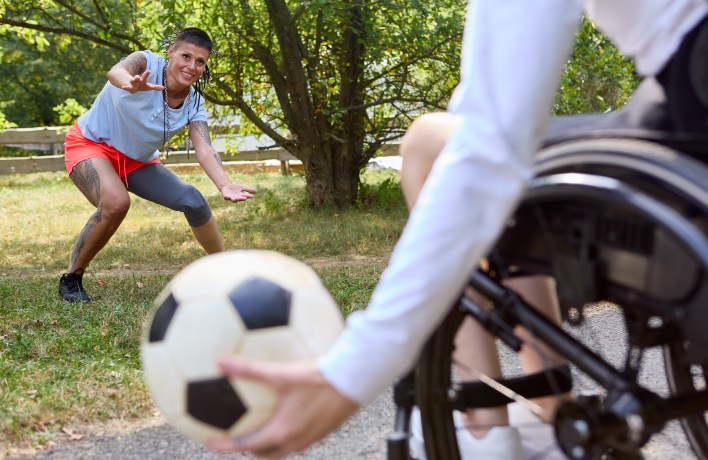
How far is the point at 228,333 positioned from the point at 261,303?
0.10m

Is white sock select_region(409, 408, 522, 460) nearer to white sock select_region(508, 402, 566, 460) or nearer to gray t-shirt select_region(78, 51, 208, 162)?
white sock select_region(508, 402, 566, 460)

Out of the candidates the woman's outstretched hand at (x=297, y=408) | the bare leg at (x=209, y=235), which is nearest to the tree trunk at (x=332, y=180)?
the bare leg at (x=209, y=235)

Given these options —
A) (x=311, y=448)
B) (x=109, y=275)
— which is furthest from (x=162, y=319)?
(x=109, y=275)

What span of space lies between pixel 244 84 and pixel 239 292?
838 cm

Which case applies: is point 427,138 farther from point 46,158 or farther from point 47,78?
point 47,78

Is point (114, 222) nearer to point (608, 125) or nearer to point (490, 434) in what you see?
point (490, 434)

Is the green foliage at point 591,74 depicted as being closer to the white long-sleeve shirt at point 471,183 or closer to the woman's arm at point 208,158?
the woman's arm at point 208,158

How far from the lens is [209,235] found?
5605 mm

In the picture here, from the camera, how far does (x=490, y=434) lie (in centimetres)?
200

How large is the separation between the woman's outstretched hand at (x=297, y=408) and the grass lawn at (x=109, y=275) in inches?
72.4

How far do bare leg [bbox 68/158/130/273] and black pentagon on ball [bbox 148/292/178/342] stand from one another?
3843 mm

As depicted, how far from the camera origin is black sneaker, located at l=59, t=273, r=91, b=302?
5.23 m

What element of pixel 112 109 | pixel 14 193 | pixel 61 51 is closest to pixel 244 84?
pixel 112 109

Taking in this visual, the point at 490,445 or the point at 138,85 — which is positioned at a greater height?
the point at 138,85
